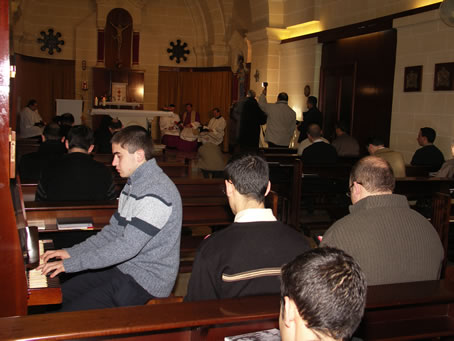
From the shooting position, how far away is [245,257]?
2.18 meters

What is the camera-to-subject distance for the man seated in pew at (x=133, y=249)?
9.19 ft

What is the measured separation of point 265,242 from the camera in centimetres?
223

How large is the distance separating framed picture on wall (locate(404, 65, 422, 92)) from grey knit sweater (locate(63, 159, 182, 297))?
6.70 metres

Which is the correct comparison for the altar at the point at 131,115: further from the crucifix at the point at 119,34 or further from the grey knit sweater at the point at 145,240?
the grey knit sweater at the point at 145,240

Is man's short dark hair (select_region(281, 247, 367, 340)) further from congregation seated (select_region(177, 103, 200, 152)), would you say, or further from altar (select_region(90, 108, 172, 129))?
congregation seated (select_region(177, 103, 200, 152))

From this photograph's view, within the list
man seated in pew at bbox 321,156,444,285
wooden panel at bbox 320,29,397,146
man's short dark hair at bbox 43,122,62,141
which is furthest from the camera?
wooden panel at bbox 320,29,397,146

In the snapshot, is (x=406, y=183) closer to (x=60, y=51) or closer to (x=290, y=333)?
(x=290, y=333)

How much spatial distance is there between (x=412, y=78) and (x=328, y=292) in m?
8.18

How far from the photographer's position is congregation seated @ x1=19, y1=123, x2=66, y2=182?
17.7 ft

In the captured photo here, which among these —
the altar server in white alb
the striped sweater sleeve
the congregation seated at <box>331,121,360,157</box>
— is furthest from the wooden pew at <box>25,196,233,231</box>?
the altar server in white alb

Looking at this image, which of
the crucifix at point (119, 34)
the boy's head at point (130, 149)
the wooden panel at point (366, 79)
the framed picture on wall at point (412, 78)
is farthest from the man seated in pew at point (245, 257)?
the crucifix at point (119, 34)

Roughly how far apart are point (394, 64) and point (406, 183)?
418 centimetres

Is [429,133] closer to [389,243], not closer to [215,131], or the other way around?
[389,243]

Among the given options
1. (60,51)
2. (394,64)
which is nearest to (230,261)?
(394,64)
